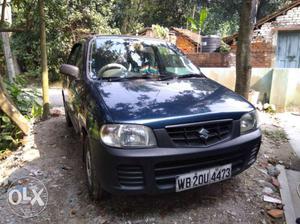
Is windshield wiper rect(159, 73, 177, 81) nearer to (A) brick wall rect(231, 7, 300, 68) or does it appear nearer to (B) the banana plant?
(A) brick wall rect(231, 7, 300, 68)

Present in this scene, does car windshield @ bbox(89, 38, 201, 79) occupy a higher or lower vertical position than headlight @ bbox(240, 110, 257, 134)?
higher

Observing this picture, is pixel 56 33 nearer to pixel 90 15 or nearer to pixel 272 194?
pixel 90 15

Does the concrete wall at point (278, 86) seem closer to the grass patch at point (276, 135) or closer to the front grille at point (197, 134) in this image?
the grass patch at point (276, 135)

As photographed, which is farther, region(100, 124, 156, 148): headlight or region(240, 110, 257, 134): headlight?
region(240, 110, 257, 134): headlight

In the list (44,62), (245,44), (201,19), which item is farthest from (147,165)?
(201,19)

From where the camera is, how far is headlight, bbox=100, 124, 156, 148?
99.3 inches

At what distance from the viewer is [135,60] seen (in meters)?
3.83

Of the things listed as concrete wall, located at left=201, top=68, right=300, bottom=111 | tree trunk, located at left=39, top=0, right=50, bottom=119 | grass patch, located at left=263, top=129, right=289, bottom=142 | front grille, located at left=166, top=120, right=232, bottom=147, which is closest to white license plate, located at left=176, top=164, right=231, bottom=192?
front grille, located at left=166, top=120, right=232, bottom=147

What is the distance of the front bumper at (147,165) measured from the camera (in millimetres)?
2482

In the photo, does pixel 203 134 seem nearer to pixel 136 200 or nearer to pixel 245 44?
pixel 136 200

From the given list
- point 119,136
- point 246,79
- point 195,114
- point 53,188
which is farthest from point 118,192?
point 246,79

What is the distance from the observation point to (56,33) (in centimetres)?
1203

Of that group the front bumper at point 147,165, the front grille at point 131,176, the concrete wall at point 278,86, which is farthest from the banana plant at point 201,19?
the front grille at point 131,176

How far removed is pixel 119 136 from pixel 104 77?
1119 millimetres
